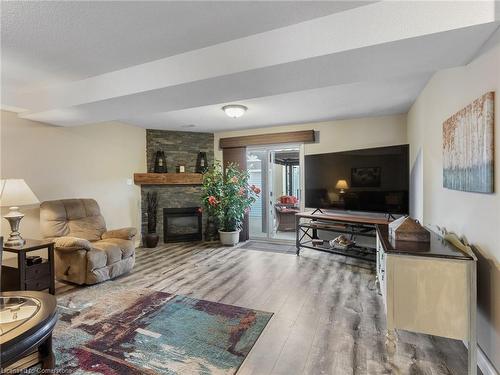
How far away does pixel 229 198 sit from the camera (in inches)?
204

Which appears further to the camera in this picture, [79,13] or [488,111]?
[79,13]

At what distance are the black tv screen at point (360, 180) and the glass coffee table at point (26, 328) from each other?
3.83 m

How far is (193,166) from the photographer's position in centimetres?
575

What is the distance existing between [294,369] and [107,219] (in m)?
4.13

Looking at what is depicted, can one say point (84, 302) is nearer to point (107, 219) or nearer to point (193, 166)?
point (107, 219)

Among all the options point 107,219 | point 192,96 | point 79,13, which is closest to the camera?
point 79,13

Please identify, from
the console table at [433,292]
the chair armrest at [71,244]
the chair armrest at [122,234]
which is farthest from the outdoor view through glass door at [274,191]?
the console table at [433,292]

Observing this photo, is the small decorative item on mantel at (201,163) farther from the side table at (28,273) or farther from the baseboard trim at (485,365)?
Answer: the baseboard trim at (485,365)

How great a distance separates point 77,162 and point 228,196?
102 inches

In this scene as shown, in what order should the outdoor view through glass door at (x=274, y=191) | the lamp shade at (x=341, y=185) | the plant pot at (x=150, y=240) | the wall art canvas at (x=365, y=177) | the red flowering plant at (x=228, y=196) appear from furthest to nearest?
the outdoor view through glass door at (x=274, y=191) < the red flowering plant at (x=228, y=196) < the plant pot at (x=150, y=240) < the lamp shade at (x=341, y=185) < the wall art canvas at (x=365, y=177)

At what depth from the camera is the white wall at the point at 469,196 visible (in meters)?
1.58

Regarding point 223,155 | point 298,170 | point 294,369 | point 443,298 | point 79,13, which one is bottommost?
point 294,369

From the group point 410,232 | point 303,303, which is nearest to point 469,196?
point 410,232

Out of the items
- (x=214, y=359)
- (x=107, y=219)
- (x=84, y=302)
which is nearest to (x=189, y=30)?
(x=214, y=359)
